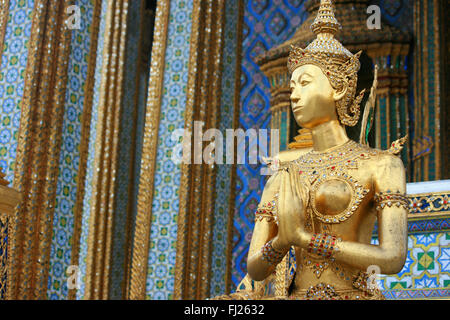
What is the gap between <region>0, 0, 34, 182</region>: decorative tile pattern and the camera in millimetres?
5516

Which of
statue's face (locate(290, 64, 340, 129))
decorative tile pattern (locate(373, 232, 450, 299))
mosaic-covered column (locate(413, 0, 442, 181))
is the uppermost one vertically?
mosaic-covered column (locate(413, 0, 442, 181))

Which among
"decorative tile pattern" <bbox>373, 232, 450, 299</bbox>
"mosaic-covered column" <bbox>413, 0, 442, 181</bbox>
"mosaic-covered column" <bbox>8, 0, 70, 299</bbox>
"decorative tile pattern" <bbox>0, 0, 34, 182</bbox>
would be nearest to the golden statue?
"decorative tile pattern" <bbox>373, 232, 450, 299</bbox>

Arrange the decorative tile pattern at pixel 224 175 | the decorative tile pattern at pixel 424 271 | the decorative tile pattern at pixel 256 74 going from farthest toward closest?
the decorative tile pattern at pixel 256 74 → the decorative tile pattern at pixel 224 175 → the decorative tile pattern at pixel 424 271

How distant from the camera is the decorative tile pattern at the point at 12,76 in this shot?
18.1ft

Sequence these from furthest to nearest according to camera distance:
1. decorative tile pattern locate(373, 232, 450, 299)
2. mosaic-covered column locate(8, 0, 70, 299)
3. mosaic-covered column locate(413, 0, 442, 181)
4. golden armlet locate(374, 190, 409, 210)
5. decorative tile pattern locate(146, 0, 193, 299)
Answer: mosaic-covered column locate(413, 0, 442, 181), decorative tile pattern locate(146, 0, 193, 299), mosaic-covered column locate(8, 0, 70, 299), decorative tile pattern locate(373, 232, 450, 299), golden armlet locate(374, 190, 409, 210)

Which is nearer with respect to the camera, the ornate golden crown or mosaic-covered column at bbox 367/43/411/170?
the ornate golden crown

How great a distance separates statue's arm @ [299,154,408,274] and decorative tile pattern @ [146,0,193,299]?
11.1 ft

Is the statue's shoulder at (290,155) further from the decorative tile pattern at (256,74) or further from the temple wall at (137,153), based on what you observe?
the decorative tile pattern at (256,74)

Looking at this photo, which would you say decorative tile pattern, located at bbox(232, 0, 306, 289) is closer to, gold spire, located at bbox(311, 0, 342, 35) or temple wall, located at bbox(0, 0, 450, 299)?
temple wall, located at bbox(0, 0, 450, 299)

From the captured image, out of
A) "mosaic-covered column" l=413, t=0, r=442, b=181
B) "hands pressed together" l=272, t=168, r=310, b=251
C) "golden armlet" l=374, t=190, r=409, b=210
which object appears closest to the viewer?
"hands pressed together" l=272, t=168, r=310, b=251

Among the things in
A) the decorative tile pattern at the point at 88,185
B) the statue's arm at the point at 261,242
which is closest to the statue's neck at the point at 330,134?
the statue's arm at the point at 261,242

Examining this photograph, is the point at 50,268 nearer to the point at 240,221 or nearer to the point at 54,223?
the point at 54,223

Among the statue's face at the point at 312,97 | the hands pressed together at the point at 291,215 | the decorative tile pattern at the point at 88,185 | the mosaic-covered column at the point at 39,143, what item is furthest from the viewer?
the decorative tile pattern at the point at 88,185

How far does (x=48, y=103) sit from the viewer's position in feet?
18.4
